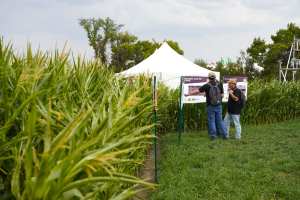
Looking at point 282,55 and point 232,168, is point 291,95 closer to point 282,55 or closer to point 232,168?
point 232,168

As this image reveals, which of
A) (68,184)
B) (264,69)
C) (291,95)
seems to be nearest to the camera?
(68,184)

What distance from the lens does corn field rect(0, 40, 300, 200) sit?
0.96m

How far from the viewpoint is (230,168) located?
4152 millimetres

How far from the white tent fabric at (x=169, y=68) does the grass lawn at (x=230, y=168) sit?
6.41 m

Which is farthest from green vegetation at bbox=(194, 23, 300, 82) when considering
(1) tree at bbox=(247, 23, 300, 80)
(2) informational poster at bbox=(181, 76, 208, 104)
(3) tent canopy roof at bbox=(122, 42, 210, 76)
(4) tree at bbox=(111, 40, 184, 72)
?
(2) informational poster at bbox=(181, 76, 208, 104)

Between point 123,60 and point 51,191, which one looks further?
point 123,60

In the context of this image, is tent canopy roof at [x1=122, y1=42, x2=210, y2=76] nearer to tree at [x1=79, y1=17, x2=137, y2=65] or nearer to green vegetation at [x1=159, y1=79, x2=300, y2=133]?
green vegetation at [x1=159, y1=79, x2=300, y2=133]

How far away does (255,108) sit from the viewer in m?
8.98

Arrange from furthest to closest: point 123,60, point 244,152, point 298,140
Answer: point 123,60 < point 298,140 < point 244,152

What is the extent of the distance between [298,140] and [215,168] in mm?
3642

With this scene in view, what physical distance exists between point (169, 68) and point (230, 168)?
9302 millimetres

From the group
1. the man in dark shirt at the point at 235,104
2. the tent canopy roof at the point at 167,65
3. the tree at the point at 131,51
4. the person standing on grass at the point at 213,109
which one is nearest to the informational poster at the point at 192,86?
the person standing on grass at the point at 213,109

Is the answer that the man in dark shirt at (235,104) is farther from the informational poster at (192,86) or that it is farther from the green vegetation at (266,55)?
the green vegetation at (266,55)

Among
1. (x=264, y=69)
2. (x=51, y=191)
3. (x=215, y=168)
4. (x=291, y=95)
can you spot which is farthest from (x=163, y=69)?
(x=264, y=69)
